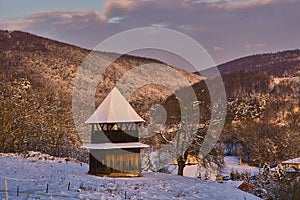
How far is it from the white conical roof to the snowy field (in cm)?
322

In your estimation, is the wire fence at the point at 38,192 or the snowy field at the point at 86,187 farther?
the snowy field at the point at 86,187

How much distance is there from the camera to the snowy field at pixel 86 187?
54.8 feet

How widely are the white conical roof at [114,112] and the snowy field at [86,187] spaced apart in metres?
3.22

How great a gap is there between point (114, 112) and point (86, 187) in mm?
7040

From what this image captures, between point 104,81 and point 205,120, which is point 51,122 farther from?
point 104,81

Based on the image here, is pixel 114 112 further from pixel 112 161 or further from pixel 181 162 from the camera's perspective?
pixel 181 162

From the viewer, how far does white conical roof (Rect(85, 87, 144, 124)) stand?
81.8 feet

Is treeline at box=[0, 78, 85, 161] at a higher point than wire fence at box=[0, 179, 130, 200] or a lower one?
higher

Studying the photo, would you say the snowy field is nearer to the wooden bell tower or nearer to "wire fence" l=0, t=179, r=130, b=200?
"wire fence" l=0, t=179, r=130, b=200

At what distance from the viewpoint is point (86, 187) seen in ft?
61.6

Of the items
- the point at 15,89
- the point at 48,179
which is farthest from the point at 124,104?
the point at 15,89

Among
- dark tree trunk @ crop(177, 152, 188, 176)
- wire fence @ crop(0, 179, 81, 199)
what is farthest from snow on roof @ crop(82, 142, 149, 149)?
dark tree trunk @ crop(177, 152, 188, 176)

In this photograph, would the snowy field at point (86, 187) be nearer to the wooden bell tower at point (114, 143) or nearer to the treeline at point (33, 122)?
the wooden bell tower at point (114, 143)

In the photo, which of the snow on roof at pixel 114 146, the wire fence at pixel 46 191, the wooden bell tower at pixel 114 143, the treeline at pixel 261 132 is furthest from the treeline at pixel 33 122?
the wire fence at pixel 46 191
